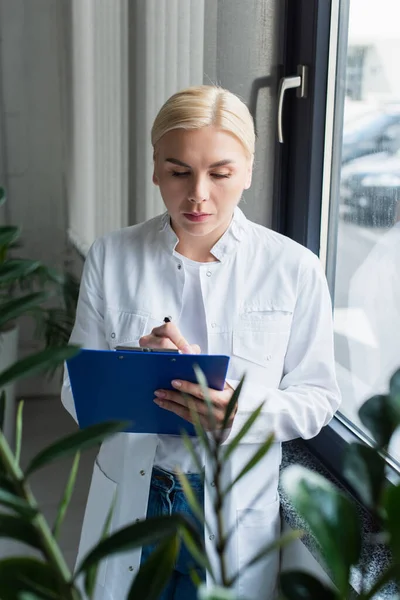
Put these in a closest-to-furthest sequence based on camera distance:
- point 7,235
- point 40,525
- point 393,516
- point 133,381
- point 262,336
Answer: point 393,516
point 40,525
point 7,235
point 133,381
point 262,336

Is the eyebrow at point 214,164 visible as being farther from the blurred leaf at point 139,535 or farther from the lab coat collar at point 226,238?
the blurred leaf at point 139,535

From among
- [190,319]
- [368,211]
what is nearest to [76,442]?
[190,319]

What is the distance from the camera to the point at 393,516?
13.6 inches

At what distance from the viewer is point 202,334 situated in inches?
59.6

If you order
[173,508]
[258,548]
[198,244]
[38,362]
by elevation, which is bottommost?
[258,548]

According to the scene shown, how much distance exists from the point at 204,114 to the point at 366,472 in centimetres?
108

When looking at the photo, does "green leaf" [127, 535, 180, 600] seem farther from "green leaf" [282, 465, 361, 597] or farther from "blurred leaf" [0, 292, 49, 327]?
"blurred leaf" [0, 292, 49, 327]

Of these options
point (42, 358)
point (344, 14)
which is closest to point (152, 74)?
point (344, 14)

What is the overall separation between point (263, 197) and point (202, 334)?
0.73 metres

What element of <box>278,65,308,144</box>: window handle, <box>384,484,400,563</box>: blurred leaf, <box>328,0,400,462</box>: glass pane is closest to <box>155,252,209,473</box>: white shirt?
<box>328,0,400,462</box>: glass pane

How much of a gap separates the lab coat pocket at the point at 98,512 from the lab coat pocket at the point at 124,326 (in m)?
0.28

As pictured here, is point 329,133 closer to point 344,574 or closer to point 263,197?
point 263,197

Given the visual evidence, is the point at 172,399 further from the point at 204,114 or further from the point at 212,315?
the point at 204,114

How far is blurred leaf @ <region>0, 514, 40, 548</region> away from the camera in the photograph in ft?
1.43
